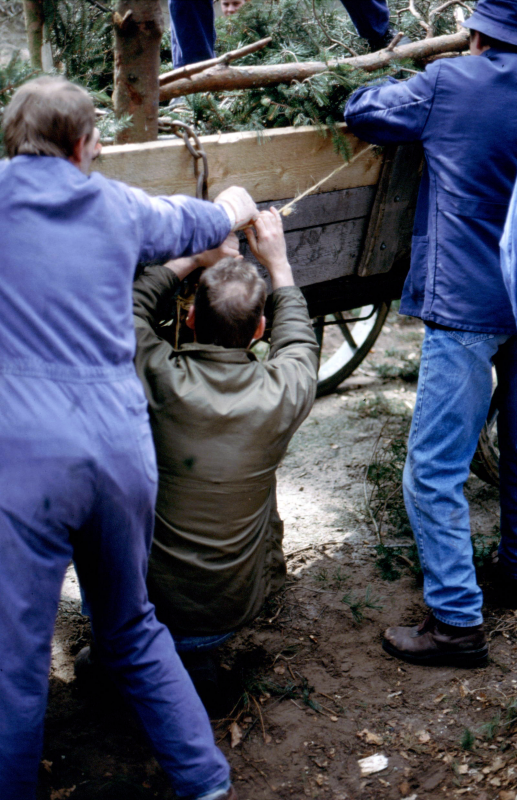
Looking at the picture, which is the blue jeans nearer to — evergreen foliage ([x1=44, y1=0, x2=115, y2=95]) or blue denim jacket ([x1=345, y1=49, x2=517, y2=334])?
blue denim jacket ([x1=345, y1=49, x2=517, y2=334])

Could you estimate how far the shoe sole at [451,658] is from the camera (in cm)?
271

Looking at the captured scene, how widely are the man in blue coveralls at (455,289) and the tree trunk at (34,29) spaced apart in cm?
100

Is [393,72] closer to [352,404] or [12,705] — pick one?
[12,705]

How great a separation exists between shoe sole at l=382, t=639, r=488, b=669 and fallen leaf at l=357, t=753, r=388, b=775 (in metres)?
0.48

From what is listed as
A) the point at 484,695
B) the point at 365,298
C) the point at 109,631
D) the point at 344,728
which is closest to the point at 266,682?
the point at 344,728

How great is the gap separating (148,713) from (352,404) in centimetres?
374

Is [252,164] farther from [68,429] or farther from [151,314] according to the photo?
[68,429]

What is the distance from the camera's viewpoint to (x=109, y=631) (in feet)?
6.16

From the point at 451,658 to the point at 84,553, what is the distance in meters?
1.59

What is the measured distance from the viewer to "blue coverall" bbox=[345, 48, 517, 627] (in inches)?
92.7

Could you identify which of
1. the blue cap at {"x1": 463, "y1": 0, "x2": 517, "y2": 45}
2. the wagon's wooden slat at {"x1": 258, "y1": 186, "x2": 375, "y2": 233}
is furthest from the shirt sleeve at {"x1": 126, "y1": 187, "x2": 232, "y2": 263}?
the blue cap at {"x1": 463, "y1": 0, "x2": 517, "y2": 45}

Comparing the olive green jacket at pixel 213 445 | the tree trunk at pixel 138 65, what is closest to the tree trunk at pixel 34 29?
the tree trunk at pixel 138 65

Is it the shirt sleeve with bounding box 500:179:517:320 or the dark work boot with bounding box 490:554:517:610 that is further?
the dark work boot with bounding box 490:554:517:610

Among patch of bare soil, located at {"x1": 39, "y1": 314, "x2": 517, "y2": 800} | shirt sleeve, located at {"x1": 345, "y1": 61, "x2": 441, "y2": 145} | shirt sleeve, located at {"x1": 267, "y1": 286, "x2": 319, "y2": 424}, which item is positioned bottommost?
patch of bare soil, located at {"x1": 39, "y1": 314, "x2": 517, "y2": 800}
